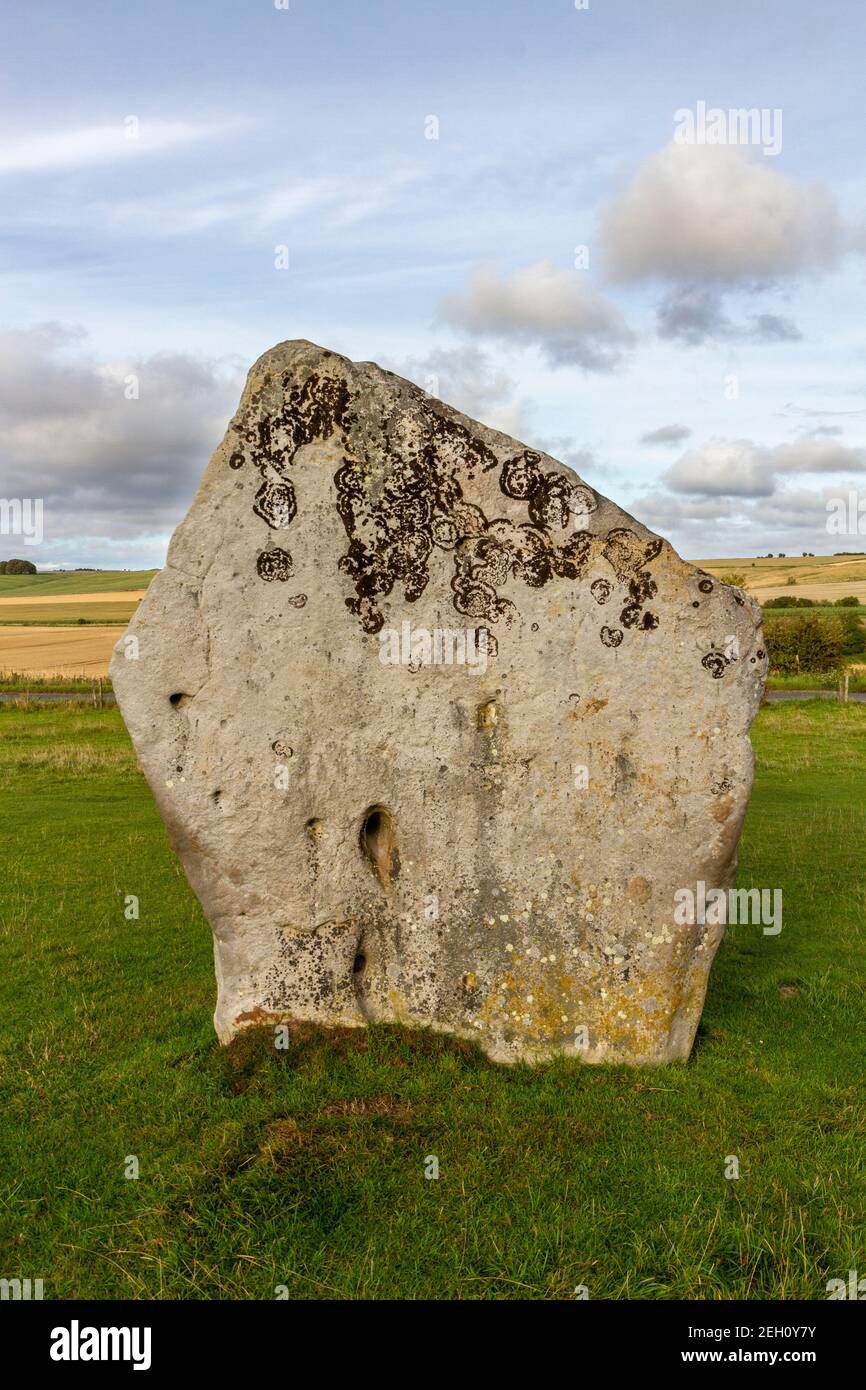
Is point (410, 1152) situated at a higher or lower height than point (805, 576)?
lower

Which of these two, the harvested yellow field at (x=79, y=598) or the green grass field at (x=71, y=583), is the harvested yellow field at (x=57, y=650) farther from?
the green grass field at (x=71, y=583)

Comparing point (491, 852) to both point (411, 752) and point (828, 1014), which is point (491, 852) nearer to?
point (411, 752)

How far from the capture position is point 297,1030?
7645 mm

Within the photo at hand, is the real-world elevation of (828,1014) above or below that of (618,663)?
below

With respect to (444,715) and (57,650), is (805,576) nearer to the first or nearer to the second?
(57,650)

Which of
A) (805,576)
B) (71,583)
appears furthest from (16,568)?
(805,576)

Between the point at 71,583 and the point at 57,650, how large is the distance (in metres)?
73.3

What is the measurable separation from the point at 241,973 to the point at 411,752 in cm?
220

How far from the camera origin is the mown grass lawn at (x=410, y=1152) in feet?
17.4

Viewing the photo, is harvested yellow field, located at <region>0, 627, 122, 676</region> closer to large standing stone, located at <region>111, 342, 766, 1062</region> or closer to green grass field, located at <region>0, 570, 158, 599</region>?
green grass field, located at <region>0, 570, 158, 599</region>

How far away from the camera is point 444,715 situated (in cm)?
760

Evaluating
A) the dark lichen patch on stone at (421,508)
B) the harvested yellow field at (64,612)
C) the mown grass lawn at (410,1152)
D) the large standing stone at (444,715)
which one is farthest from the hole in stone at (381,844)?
the harvested yellow field at (64,612)
